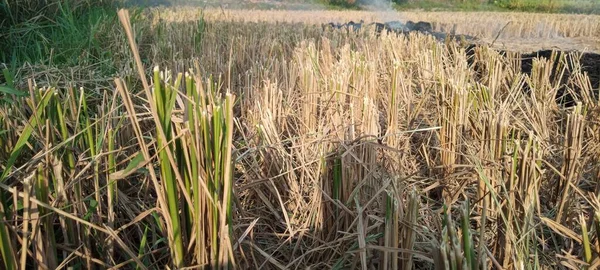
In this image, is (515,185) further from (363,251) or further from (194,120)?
(194,120)

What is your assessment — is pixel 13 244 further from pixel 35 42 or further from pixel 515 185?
pixel 35 42

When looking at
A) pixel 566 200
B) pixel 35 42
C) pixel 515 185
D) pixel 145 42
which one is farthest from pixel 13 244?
pixel 145 42

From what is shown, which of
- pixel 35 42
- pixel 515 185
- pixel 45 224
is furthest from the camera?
pixel 35 42

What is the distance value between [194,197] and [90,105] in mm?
1448

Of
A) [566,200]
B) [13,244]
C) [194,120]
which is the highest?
[194,120]

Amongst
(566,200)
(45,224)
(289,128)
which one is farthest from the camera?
(289,128)

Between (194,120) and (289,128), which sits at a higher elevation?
(194,120)

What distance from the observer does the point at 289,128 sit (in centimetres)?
199

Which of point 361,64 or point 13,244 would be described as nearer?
point 13,244

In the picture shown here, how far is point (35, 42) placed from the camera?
324 cm

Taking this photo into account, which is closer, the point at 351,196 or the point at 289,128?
the point at 351,196

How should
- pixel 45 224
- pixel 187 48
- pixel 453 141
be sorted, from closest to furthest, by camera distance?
pixel 45 224 → pixel 453 141 → pixel 187 48

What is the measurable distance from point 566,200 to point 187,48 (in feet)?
9.02

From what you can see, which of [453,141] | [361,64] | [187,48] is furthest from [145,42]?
[453,141]
